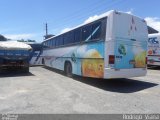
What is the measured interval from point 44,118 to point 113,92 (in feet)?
13.0

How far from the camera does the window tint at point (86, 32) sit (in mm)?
10911

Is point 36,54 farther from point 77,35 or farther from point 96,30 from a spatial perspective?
point 96,30

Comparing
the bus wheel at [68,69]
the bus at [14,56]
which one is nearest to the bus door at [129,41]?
the bus wheel at [68,69]

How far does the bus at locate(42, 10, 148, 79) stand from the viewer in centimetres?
938

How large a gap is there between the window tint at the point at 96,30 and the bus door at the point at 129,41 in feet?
2.94

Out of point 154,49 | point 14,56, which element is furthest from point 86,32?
point 154,49

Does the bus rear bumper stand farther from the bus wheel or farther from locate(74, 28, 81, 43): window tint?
the bus wheel

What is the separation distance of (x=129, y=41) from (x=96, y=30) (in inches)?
60.9

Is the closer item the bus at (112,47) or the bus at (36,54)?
the bus at (112,47)

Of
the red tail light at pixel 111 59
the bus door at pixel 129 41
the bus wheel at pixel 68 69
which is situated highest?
the bus door at pixel 129 41

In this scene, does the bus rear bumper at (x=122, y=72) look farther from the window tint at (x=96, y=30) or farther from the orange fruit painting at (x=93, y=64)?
the window tint at (x=96, y=30)

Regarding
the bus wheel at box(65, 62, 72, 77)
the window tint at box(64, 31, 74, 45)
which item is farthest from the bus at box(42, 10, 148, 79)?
the bus wheel at box(65, 62, 72, 77)

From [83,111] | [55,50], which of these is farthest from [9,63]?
[83,111]

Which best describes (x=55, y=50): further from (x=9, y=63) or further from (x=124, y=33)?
(x=124, y=33)
